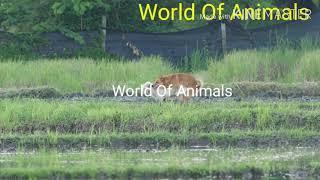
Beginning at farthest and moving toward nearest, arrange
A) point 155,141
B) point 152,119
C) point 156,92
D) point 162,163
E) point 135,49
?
point 135,49, point 156,92, point 152,119, point 155,141, point 162,163

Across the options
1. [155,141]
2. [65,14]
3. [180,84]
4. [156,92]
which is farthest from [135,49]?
[155,141]

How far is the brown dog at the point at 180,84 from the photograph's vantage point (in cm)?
1617

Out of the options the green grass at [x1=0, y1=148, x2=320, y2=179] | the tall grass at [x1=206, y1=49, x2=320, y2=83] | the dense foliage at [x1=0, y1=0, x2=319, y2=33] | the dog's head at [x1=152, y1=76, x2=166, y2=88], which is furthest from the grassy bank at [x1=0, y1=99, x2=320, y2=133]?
the dense foliage at [x1=0, y1=0, x2=319, y2=33]

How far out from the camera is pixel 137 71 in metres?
20.1

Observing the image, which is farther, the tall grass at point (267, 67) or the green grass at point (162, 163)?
the tall grass at point (267, 67)

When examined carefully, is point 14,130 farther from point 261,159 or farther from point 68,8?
point 68,8

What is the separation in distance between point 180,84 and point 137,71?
388 cm

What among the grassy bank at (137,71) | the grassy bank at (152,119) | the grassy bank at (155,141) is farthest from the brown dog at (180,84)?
the grassy bank at (137,71)

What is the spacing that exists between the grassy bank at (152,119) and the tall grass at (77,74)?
4756 millimetres

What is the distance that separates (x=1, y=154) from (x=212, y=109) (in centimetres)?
350

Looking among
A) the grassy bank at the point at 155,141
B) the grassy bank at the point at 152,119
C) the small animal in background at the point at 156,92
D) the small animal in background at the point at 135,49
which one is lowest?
the grassy bank at the point at 155,141

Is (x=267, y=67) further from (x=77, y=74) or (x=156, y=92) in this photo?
(x=156, y=92)

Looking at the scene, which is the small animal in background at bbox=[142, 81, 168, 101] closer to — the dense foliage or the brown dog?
the brown dog

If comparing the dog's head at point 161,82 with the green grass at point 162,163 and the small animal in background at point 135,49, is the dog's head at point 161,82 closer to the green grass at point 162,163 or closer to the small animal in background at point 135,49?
the green grass at point 162,163
